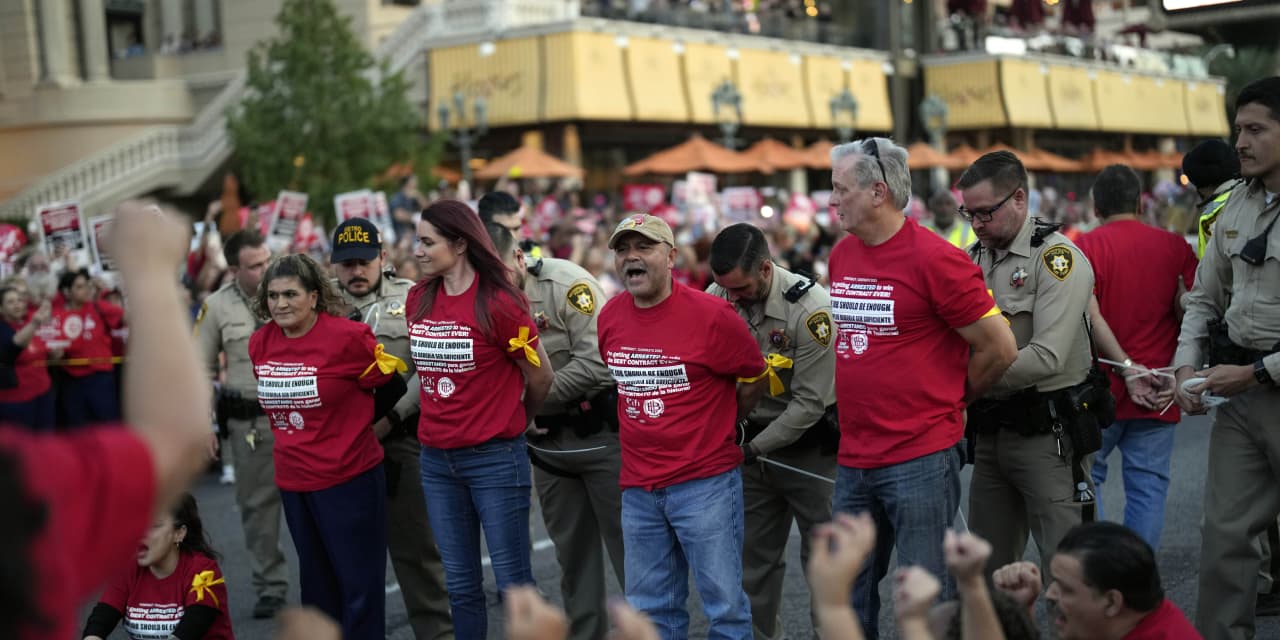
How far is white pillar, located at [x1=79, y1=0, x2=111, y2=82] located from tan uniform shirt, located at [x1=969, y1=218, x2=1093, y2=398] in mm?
30135

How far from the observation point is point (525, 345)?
18.4 feet

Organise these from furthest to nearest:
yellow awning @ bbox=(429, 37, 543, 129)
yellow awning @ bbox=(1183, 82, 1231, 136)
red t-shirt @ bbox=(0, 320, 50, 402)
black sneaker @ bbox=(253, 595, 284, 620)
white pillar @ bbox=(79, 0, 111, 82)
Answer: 1. yellow awning @ bbox=(1183, 82, 1231, 136)
2. white pillar @ bbox=(79, 0, 111, 82)
3. yellow awning @ bbox=(429, 37, 543, 129)
4. red t-shirt @ bbox=(0, 320, 50, 402)
5. black sneaker @ bbox=(253, 595, 284, 620)

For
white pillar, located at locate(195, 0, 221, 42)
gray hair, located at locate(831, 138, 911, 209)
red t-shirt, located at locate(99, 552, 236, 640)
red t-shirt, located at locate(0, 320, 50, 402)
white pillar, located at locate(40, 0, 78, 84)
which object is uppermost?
white pillar, located at locate(195, 0, 221, 42)

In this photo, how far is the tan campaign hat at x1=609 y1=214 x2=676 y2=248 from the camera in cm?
508

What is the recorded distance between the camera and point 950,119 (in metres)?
40.8

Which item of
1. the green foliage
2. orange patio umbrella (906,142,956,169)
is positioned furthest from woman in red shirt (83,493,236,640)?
orange patio umbrella (906,142,956,169)

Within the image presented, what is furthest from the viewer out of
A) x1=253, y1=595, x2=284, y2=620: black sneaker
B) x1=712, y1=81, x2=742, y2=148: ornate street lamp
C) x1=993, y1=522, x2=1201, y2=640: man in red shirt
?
x1=712, y1=81, x2=742, y2=148: ornate street lamp

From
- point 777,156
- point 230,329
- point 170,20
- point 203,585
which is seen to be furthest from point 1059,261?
point 170,20

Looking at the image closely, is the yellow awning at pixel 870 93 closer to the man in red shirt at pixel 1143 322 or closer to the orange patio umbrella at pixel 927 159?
the orange patio umbrella at pixel 927 159

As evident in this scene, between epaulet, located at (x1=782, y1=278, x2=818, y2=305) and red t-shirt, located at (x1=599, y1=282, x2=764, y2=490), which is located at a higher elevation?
epaulet, located at (x1=782, y1=278, x2=818, y2=305)

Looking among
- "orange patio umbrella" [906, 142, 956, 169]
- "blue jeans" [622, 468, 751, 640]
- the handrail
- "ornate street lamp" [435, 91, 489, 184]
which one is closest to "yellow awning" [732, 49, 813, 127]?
"orange patio umbrella" [906, 142, 956, 169]

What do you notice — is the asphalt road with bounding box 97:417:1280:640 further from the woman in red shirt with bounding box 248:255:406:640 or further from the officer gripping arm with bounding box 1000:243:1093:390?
the officer gripping arm with bounding box 1000:243:1093:390

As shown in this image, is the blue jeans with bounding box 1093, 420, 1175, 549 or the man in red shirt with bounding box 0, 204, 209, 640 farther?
the blue jeans with bounding box 1093, 420, 1175, 549

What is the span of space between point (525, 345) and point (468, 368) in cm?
24
